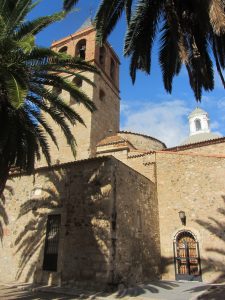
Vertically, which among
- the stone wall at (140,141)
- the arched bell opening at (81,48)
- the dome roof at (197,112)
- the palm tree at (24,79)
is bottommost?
the palm tree at (24,79)

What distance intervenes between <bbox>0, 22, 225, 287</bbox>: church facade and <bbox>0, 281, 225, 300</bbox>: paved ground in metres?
0.58

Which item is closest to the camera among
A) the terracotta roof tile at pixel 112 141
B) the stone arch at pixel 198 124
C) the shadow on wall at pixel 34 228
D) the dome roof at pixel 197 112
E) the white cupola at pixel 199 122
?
the shadow on wall at pixel 34 228

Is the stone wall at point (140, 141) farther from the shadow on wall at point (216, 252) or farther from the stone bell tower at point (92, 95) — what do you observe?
the shadow on wall at point (216, 252)

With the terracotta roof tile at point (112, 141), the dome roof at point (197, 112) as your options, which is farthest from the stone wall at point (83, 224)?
the dome roof at point (197, 112)

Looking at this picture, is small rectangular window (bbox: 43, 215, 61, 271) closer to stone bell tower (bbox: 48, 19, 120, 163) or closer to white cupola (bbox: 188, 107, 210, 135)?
stone bell tower (bbox: 48, 19, 120, 163)

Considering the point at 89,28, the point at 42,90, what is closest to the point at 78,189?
the point at 42,90

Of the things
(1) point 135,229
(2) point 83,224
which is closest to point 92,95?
(1) point 135,229

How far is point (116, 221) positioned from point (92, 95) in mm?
11744

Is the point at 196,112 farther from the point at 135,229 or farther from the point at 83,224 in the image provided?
the point at 83,224

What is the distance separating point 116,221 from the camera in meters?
10.2

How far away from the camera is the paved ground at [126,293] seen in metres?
8.71

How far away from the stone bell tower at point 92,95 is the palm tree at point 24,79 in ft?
32.7

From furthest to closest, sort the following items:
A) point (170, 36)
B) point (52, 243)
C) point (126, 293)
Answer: point (52, 243) → point (126, 293) → point (170, 36)

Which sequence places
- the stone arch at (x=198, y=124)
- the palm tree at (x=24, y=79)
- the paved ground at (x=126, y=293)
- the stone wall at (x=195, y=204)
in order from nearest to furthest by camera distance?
the palm tree at (x=24, y=79) < the paved ground at (x=126, y=293) < the stone wall at (x=195, y=204) < the stone arch at (x=198, y=124)
